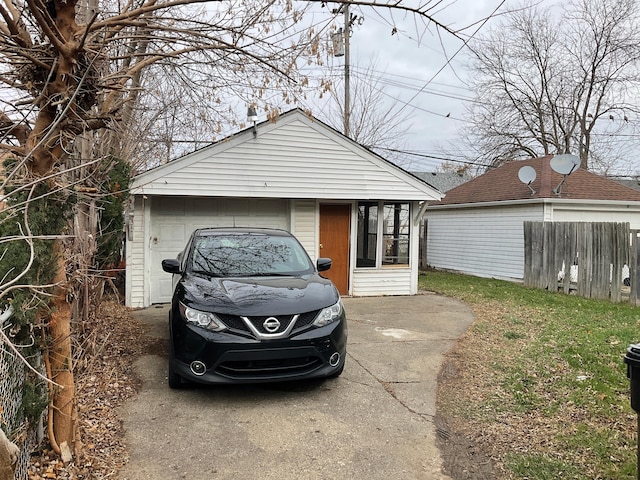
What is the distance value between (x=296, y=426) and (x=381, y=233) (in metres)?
7.76

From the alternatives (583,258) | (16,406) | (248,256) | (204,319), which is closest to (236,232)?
(248,256)

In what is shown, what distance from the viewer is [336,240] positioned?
1115cm

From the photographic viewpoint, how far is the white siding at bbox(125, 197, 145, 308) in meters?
9.54

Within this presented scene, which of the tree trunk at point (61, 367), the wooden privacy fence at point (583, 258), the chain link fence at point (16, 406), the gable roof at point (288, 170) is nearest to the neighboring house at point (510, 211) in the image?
the wooden privacy fence at point (583, 258)

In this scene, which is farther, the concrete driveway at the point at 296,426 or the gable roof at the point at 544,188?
the gable roof at the point at 544,188

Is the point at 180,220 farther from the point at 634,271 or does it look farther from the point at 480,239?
the point at 480,239

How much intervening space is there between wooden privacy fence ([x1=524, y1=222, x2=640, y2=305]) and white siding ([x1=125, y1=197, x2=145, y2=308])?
1020 centimetres

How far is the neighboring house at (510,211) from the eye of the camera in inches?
559

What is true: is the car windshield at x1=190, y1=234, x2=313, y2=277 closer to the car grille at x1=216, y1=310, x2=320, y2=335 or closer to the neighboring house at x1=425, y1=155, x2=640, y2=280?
the car grille at x1=216, y1=310, x2=320, y2=335

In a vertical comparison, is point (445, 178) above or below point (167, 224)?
above

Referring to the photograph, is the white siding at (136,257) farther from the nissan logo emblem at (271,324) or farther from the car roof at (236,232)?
the nissan logo emblem at (271,324)

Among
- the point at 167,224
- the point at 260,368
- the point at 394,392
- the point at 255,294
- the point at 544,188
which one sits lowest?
the point at 394,392

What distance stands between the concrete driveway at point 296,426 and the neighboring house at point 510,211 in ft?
32.0

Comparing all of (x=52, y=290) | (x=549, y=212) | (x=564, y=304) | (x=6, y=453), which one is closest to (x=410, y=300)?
(x=564, y=304)
